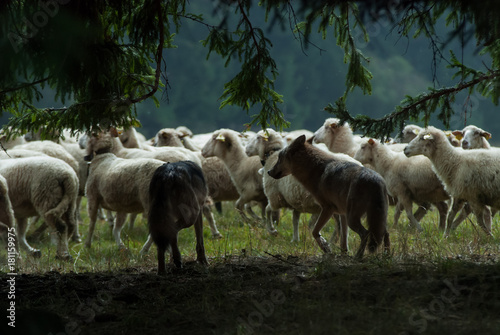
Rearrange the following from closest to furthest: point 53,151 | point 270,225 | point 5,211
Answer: point 5,211, point 270,225, point 53,151

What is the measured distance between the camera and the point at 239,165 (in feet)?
37.4

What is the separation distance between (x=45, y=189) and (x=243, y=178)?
3.93 m

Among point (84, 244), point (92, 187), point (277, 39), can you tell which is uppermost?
point (277, 39)

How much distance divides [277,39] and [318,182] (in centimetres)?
4706

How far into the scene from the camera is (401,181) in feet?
33.7

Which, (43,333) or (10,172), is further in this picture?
(10,172)

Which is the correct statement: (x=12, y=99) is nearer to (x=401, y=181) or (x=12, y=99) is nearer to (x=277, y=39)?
(x=401, y=181)

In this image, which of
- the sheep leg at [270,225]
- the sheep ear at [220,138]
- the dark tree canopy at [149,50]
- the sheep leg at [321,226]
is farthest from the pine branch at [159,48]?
the sheep ear at [220,138]

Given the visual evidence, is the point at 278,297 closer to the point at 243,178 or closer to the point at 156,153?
the point at 156,153

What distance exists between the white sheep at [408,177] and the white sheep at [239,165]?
193 cm

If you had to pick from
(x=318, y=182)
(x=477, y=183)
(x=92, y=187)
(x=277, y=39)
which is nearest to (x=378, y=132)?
(x=318, y=182)

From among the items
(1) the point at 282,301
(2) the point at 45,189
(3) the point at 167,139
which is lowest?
(1) the point at 282,301

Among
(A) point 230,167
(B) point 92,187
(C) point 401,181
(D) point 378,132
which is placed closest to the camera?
(D) point 378,132

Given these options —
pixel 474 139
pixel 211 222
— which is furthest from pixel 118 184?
pixel 474 139
